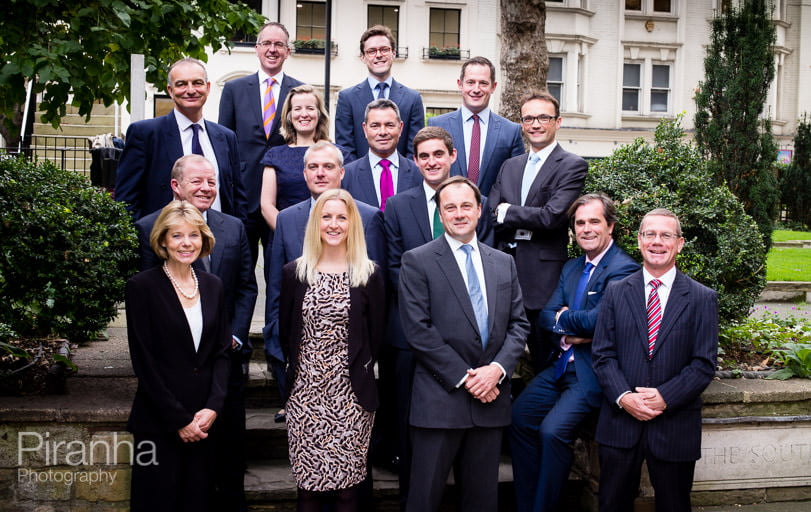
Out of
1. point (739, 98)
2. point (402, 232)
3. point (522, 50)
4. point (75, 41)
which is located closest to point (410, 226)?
→ point (402, 232)

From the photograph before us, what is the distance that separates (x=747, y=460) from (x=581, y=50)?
90.8 feet

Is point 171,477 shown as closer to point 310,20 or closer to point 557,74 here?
point 310,20

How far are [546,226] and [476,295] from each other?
916mm

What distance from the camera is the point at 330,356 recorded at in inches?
177

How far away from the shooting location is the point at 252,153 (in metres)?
6.29

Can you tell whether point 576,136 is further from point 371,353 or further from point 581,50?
point 371,353

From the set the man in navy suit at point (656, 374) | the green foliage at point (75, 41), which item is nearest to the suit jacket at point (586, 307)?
the man in navy suit at point (656, 374)

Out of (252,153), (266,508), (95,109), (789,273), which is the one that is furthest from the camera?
(95,109)

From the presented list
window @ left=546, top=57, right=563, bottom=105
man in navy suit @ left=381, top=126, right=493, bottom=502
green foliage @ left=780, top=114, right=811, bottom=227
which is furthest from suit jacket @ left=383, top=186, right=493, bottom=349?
window @ left=546, top=57, right=563, bottom=105

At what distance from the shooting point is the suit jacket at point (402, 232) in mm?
5180

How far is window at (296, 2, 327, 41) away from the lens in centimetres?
2847

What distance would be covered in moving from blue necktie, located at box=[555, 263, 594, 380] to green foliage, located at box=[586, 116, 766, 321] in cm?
50

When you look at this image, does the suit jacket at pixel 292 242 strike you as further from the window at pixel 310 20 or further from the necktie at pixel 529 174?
the window at pixel 310 20

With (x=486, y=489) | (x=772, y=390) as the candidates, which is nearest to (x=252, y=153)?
(x=486, y=489)
